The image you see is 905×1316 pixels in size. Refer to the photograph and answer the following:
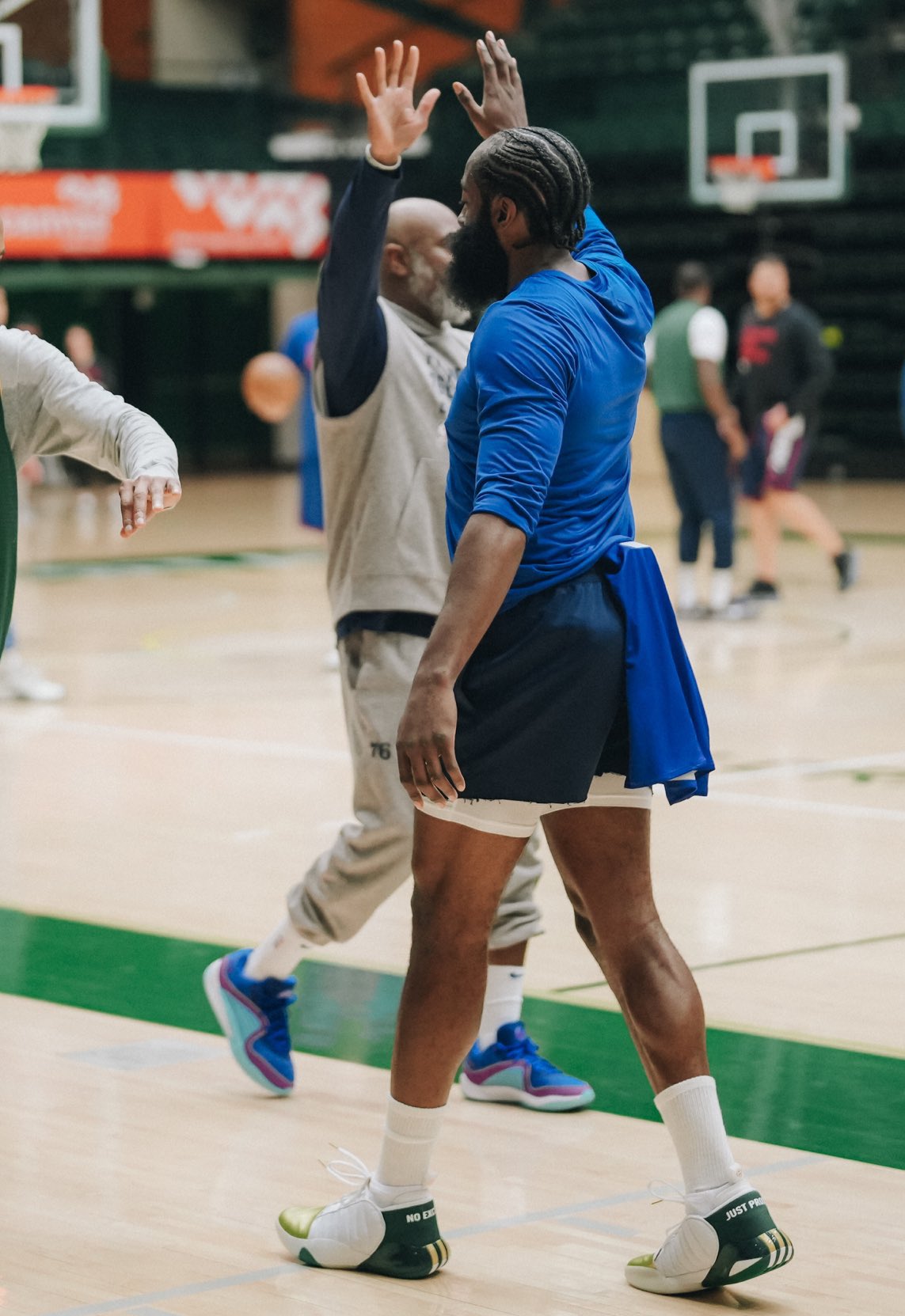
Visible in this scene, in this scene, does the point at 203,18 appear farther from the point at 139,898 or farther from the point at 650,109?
the point at 139,898

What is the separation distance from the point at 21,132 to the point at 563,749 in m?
14.3

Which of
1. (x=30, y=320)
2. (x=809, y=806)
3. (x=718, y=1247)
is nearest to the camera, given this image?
(x=718, y=1247)

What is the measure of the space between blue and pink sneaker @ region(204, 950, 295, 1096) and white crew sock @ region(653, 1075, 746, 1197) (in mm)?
1334

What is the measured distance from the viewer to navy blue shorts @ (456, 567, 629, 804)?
338cm

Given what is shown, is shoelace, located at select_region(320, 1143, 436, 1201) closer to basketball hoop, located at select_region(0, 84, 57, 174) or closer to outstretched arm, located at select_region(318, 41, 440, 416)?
outstretched arm, located at select_region(318, 41, 440, 416)

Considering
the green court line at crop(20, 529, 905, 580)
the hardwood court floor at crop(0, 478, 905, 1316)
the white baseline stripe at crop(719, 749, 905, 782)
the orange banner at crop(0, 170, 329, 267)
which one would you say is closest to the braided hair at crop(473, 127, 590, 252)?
the hardwood court floor at crop(0, 478, 905, 1316)

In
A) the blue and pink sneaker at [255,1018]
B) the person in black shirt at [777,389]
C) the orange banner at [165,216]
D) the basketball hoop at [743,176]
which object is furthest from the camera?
the orange banner at [165,216]

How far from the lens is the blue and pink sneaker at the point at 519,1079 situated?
447 centimetres

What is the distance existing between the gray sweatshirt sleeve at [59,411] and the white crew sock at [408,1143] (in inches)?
43.5

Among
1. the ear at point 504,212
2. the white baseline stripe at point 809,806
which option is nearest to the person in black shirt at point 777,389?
the white baseline stripe at point 809,806

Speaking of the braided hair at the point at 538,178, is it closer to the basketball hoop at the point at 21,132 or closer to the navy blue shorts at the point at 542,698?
the navy blue shorts at the point at 542,698

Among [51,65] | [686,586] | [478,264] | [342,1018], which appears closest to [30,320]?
[51,65]

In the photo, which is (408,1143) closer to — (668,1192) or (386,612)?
(668,1192)

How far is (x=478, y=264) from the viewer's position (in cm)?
358
